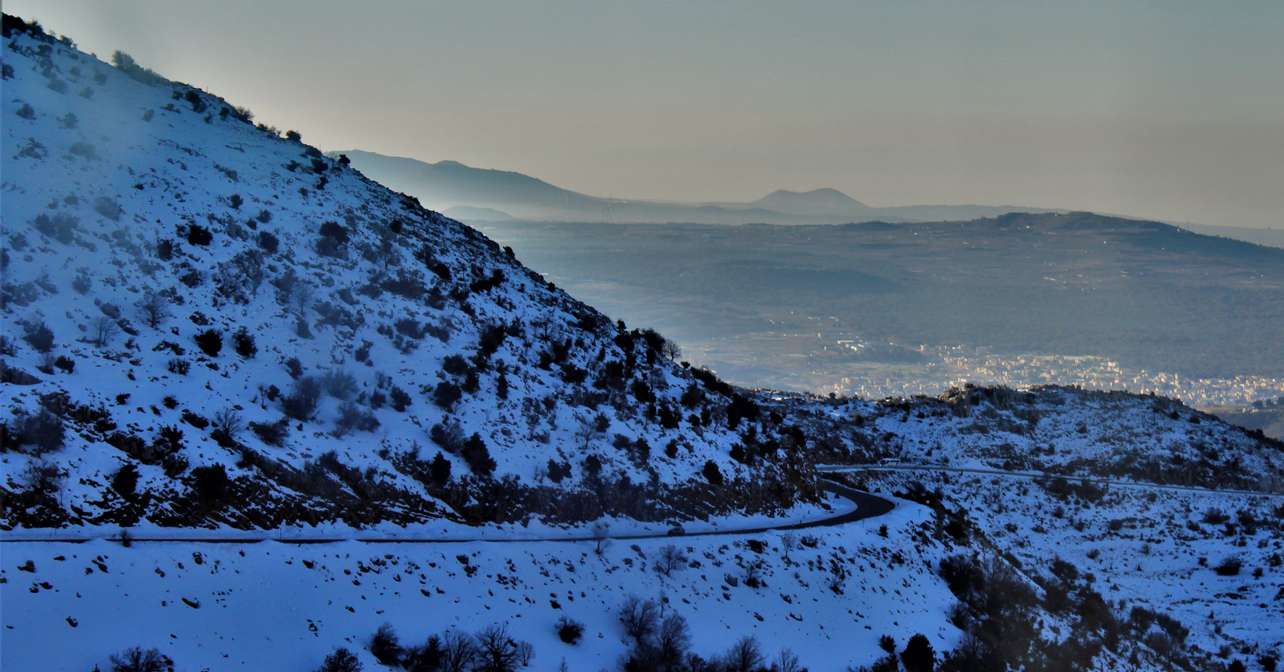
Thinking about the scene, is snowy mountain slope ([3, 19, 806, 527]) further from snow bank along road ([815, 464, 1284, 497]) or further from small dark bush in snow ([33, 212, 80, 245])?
snow bank along road ([815, 464, 1284, 497])

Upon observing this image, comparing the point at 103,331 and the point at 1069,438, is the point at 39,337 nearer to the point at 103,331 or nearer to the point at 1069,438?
the point at 103,331

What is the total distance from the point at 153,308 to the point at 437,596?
16262 millimetres

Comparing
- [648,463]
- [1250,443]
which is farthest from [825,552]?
[1250,443]

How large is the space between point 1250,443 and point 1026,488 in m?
24.6

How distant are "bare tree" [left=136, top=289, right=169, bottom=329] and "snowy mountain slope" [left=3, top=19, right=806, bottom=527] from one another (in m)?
0.13

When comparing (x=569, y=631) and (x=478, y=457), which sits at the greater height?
(x=478, y=457)

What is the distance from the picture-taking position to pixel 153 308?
34.7 meters

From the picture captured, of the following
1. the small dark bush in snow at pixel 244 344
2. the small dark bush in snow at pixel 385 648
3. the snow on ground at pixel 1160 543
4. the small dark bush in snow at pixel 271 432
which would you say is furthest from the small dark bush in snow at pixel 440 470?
the snow on ground at pixel 1160 543

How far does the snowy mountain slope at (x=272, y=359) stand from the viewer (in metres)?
27.4

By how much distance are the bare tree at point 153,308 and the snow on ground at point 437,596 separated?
1328 centimetres

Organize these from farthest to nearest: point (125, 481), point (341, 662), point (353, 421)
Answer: point (353, 421) < point (125, 481) < point (341, 662)

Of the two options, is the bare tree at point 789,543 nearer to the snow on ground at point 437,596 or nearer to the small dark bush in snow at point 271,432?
the snow on ground at point 437,596

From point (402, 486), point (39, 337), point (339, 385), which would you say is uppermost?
point (39, 337)

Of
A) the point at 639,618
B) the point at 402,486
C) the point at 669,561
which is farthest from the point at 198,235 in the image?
the point at 639,618
